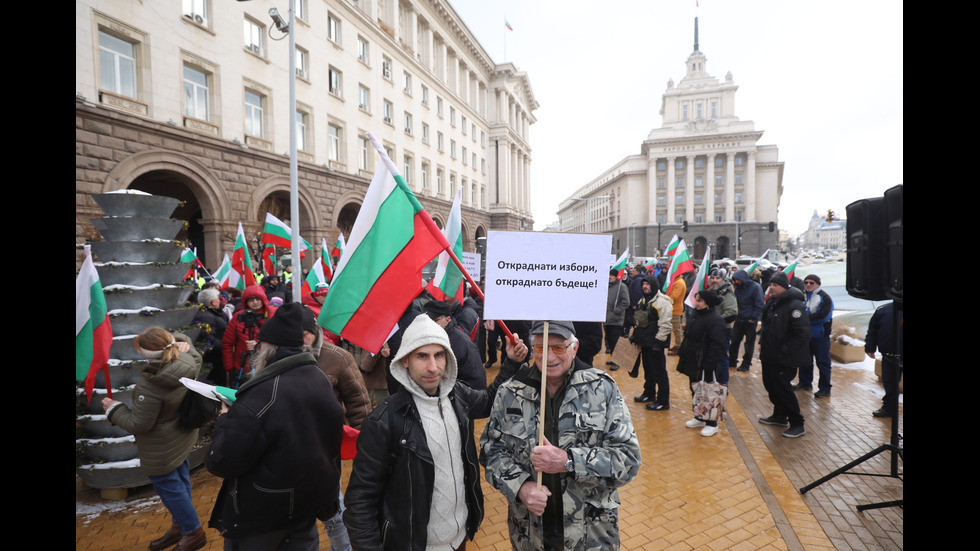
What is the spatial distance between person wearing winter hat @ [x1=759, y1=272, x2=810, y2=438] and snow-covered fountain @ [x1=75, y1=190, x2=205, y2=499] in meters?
7.26

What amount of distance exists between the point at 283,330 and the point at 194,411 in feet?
5.71

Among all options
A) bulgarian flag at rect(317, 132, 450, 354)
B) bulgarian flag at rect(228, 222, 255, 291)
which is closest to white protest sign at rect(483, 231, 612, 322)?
bulgarian flag at rect(317, 132, 450, 354)

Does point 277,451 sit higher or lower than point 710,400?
higher

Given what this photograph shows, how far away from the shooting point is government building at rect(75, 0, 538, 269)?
12641 mm

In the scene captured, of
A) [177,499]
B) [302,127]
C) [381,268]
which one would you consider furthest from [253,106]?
[381,268]

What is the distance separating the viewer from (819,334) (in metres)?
7.86

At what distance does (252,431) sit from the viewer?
2.40 m

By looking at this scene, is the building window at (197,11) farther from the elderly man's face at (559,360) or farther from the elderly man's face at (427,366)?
the elderly man's face at (559,360)

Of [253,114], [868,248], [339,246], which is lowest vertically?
[868,248]

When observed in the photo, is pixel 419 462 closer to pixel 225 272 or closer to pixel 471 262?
pixel 471 262

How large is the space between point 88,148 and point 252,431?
1417 cm

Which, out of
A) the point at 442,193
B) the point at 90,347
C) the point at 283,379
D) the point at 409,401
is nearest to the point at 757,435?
the point at 409,401

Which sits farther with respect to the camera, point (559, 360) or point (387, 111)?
point (387, 111)
